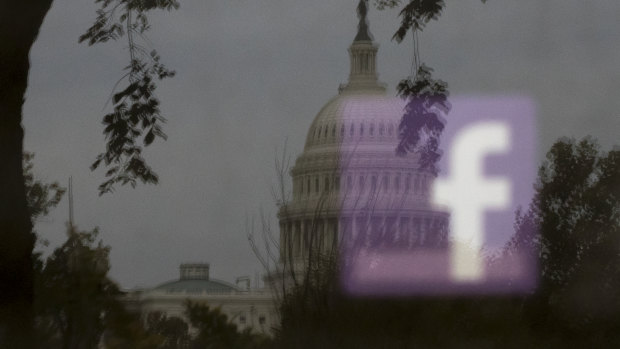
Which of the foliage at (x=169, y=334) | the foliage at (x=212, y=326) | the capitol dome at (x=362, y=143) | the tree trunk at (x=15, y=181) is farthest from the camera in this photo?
the capitol dome at (x=362, y=143)

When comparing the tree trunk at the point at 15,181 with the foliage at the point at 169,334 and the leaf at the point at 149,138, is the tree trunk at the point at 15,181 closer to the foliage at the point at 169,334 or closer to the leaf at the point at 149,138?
the foliage at the point at 169,334

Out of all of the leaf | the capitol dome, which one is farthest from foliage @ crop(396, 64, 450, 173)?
the capitol dome

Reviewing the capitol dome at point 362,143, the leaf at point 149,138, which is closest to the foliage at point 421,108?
the leaf at point 149,138

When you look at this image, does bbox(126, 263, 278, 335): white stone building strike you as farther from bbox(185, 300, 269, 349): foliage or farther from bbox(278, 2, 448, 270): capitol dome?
bbox(185, 300, 269, 349): foliage

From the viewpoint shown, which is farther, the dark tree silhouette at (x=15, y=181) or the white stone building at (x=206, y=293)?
the white stone building at (x=206, y=293)

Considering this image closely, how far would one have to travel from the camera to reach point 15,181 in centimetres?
793

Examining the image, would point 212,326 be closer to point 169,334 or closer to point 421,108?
point 421,108

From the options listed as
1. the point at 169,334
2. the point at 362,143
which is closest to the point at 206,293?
the point at 362,143

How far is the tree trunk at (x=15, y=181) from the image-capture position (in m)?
7.55

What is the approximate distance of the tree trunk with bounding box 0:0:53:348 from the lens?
7.55m

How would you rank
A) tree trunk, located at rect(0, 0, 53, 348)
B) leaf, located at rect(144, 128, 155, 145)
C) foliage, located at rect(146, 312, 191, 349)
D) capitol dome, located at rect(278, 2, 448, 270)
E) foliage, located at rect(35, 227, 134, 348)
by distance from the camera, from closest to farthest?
1. foliage, located at rect(35, 227, 134, 348)
2. tree trunk, located at rect(0, 0, 53, 348)
3. foliage, located at rect(146, 312, 191, 349)
4. leaf, located at rect(144, 128, 155, 145)
5. capitol dome, located at rect(278, 2, 448, 270)

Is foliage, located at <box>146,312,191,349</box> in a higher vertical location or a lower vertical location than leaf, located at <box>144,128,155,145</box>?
lower

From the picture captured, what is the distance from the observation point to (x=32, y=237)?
788 cm

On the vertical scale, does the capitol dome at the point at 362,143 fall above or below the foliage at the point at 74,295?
above
